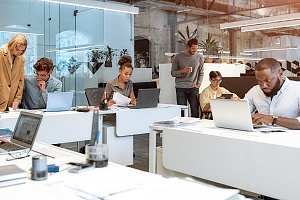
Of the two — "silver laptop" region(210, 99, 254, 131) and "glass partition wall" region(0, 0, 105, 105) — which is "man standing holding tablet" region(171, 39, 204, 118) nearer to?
"glass partition wall" region(0, 0, 105, 105)

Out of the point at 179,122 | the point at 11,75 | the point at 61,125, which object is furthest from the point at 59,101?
the point at 179,122

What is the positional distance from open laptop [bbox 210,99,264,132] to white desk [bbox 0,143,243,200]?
1066 millimetres

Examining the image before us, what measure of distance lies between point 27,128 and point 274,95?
1885 mm

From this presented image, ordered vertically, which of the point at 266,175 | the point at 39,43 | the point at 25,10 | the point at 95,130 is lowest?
the point at 266,175

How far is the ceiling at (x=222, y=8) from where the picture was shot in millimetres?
10938

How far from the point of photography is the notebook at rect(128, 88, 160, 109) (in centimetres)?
409

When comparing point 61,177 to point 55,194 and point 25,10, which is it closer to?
point 55,194

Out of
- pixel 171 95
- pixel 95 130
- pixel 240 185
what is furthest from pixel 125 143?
pixel 171 95

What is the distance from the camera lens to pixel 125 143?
13.4ft

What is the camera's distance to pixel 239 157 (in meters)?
2.23

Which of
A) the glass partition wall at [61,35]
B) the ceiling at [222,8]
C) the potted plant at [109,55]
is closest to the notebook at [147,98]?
the glass partition wall at [61,35]

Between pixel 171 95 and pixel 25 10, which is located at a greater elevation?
pixel 25 10

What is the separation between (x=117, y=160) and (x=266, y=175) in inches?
87.6

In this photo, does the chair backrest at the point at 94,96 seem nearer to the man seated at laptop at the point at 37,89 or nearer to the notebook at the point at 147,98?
the notebook at the point at 147,98
